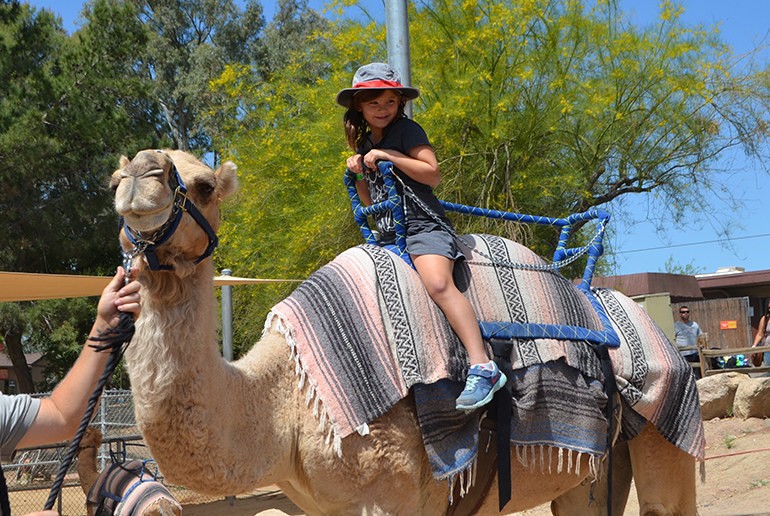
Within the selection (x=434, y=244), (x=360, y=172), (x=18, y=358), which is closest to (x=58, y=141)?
(x=18, y=358)

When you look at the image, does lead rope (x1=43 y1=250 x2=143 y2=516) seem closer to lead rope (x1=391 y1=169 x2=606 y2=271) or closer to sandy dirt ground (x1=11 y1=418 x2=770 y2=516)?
lead rope (x1=391 y1=169 x2=606 y2=271)

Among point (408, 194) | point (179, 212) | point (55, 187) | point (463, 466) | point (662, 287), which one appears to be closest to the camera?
point (179, 212)

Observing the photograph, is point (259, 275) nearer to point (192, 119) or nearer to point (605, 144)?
point (605, 144)

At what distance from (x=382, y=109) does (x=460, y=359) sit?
1.32 m

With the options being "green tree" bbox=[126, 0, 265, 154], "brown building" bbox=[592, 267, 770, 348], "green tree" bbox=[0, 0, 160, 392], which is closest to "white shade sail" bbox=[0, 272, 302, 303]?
"green tree" bbox=[0, 0, 160, 392]

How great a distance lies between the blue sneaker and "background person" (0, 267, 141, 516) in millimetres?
1387

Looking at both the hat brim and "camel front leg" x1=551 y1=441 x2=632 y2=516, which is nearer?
the hat brim

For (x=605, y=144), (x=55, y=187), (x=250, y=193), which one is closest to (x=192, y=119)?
(x=55, y=187)

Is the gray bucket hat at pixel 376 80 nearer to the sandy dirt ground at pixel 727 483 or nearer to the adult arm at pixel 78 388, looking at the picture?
the adult arm at pixel 78 388

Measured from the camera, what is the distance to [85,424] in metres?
2.09

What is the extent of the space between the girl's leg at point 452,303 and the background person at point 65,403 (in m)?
1.38

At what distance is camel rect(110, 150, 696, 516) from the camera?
250cm

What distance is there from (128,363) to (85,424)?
1.54 ft

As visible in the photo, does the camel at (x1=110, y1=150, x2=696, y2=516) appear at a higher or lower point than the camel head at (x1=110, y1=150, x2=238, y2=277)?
lower
